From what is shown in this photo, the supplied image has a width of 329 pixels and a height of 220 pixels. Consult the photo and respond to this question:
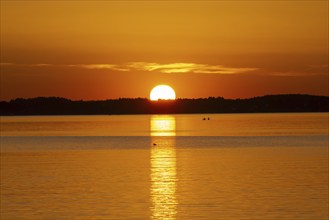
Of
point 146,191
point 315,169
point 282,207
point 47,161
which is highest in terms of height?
point 47,161

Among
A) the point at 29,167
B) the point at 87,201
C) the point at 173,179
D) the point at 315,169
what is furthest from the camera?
the point at 29,167

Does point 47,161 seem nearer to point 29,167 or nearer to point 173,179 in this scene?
point 29,167

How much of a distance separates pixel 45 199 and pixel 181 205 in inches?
262

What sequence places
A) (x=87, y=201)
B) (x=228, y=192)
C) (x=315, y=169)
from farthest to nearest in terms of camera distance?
(x=315, y=169) < (x=228, y=192) < (x=87, y=201)

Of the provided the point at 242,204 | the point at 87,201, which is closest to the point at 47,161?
the point at 87,201

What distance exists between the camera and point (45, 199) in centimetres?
3400

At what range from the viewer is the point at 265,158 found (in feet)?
202

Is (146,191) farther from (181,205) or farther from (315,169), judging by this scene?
(315,169)

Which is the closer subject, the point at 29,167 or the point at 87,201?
the point at 87,201

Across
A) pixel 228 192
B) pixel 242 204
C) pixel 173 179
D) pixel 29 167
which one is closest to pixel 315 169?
pixel 173 179

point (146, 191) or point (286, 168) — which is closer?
point (146, 191)

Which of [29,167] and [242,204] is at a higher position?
[29,167]

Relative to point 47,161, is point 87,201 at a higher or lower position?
lower

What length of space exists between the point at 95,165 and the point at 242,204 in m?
24.1
